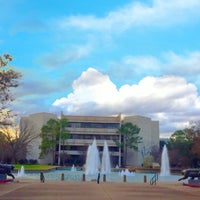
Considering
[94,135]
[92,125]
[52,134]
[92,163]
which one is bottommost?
[92,163]

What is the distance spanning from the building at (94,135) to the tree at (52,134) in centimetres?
458

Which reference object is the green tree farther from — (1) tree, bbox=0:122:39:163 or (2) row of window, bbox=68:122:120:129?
(1) tree, bbox=0:122:39:163

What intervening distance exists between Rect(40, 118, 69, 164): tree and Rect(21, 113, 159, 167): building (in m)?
4.58

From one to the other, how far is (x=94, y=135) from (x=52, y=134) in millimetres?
14203

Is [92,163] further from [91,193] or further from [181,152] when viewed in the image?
[91,193]

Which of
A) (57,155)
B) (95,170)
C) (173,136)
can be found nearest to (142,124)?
(173,136)

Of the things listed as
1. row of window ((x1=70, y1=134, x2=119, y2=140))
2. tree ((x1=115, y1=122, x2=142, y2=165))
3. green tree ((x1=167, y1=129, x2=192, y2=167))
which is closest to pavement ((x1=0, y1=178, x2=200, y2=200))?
green tree ((x1=167, y1=129, x2=192, y2=167))

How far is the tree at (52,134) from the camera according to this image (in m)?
93.2

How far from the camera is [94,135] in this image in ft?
342

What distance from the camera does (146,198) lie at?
1975cm

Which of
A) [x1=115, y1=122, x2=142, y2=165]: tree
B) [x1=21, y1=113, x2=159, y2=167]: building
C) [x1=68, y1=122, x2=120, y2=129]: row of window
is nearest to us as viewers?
[x1=115, y1=122, x2=142, y2=165]: tree

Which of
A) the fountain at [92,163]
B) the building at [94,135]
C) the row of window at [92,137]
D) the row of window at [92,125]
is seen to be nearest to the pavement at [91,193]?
the fountain at [92,163]

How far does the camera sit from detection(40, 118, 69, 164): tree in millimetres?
93188

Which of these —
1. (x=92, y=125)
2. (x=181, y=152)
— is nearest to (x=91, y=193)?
(x=181, y=152)
